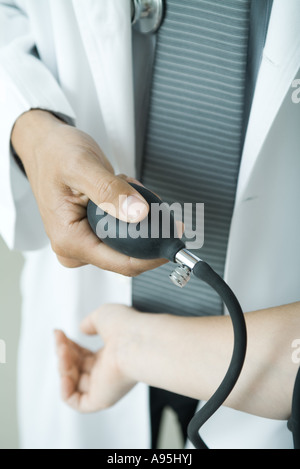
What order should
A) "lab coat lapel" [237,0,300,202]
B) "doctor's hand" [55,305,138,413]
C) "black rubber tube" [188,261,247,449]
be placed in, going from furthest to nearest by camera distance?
"doctor's hand" [55,305,138,413] < "lab coat lapel" [237,0,300,202] < "black rubber tube" [188,261,247,449]

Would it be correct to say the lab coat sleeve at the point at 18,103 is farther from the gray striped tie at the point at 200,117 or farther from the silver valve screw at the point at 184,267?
the silver valve screw at the point at 184,267

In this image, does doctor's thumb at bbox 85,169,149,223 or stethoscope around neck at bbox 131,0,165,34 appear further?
stethoscope around neck at bbox 131,0,165,34

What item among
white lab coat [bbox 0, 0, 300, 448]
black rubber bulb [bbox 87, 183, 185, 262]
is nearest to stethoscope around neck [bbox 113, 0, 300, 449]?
black rubber bulb [bbox 87, 183, 185, 262]

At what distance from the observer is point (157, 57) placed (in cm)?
52

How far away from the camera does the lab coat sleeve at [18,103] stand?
1.65ft

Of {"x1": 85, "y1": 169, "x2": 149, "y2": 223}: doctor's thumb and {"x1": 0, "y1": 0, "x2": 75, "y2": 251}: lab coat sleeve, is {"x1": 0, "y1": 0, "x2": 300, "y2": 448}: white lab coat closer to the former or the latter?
{"x1": 0, "y1": 0, "x2": 75, "y2": 251}: lab coat sleeve

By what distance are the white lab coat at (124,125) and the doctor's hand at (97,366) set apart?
0.05 m

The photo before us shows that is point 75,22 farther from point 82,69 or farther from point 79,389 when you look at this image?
point 79,389

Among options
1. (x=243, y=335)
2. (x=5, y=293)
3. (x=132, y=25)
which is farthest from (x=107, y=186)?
(x=5, y=293)

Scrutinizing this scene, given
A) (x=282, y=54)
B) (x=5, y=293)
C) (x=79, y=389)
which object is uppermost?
(x=282, y=54)

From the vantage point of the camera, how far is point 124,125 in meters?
0.54

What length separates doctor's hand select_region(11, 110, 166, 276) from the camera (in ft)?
1.22

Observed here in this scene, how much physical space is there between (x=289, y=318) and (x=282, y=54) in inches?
10.6

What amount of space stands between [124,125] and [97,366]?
12.6 inches
